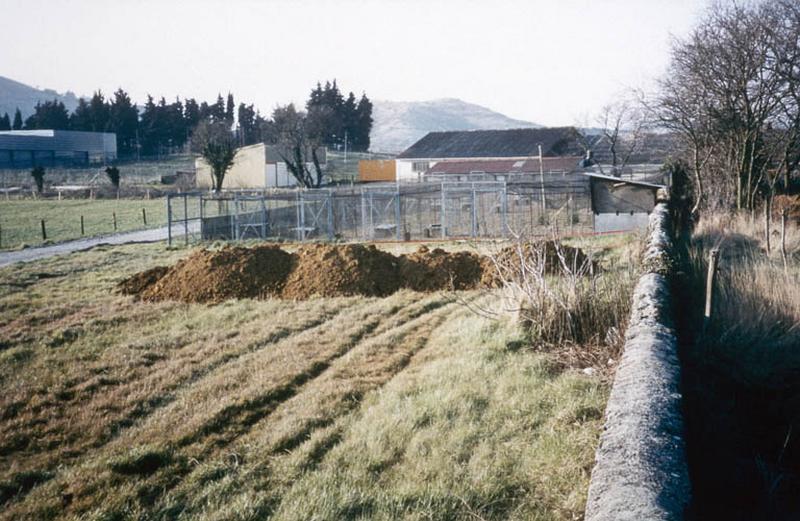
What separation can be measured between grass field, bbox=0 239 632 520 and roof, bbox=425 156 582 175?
158ft

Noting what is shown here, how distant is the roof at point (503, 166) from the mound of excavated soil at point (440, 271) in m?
42.0

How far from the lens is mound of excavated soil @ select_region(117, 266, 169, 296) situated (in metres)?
14.4

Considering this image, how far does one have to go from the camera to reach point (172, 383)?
7781mm

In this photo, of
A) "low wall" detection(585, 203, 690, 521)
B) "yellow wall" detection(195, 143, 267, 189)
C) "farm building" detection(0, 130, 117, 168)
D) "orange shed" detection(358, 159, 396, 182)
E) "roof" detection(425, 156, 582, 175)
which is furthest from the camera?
"farm building" detection(0, 130, 117, 168)

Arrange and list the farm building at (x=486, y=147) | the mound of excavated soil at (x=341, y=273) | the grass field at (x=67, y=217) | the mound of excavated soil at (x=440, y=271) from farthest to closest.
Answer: the farm building at (x=486, y=147)
the grass field at (x=67, y=217)
the mound of excavated soil at (x=440, y=271)
the mound of excavated soil at (x=341, y=273)

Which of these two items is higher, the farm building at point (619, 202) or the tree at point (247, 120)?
the tree at point (247, 120)

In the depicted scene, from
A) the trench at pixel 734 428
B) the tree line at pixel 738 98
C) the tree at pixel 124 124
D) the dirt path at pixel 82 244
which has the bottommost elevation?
the trench at pixel 734 428

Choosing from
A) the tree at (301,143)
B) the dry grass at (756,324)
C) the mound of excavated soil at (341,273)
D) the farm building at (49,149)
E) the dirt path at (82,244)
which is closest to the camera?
the dry grass at (756,324)

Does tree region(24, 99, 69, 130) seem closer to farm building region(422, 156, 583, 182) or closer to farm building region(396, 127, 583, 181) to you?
farm building region(396, 127, 583, 181)

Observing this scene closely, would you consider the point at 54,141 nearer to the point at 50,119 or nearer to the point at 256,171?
the point at 50,119

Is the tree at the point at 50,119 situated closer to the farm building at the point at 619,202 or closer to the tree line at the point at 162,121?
the tree line at the point at 162,121

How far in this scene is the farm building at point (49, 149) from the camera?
77.0 m

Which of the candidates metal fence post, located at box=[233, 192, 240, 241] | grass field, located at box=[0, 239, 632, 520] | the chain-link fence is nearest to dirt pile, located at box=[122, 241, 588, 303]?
grass field, located at box=[0, 239, 632, 520]

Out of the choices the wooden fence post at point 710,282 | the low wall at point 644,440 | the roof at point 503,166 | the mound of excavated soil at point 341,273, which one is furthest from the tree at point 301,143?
the low wall at point 644,440
